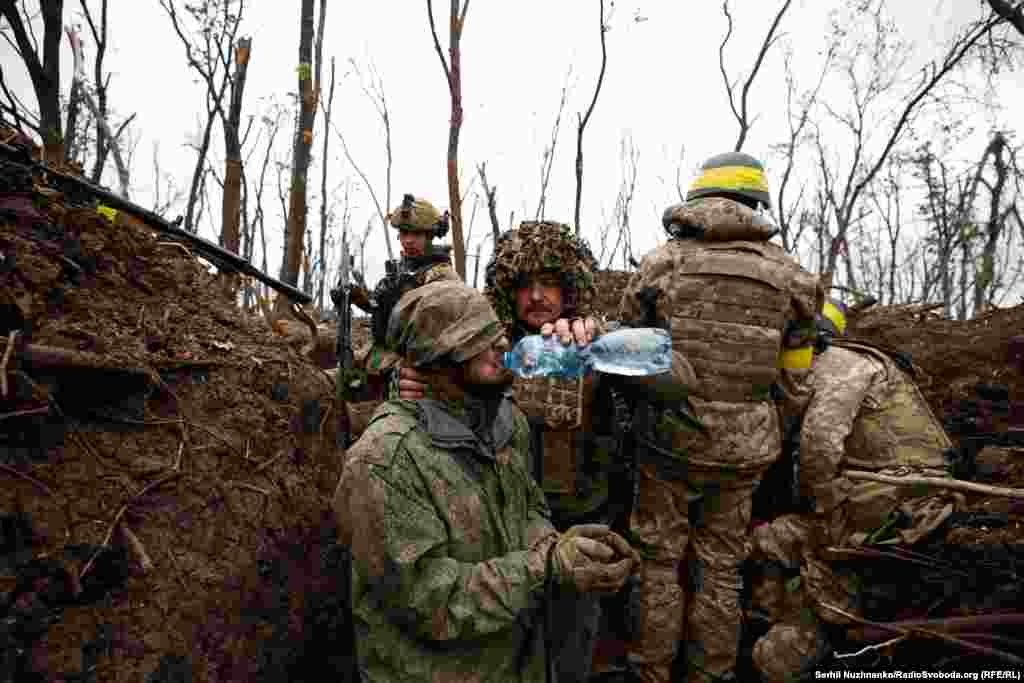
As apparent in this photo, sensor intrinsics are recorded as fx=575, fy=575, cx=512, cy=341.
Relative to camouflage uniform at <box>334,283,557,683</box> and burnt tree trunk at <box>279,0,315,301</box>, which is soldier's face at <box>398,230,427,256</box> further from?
burnt tree trunk at <box>279,0,315,301</box>

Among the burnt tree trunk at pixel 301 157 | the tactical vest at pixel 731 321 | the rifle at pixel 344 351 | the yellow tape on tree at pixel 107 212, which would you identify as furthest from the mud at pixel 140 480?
the burnt tree trunk at pixel 301 157

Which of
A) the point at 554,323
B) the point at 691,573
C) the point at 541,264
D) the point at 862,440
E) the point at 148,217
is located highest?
the point at 148,217

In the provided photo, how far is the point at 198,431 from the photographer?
2.60m

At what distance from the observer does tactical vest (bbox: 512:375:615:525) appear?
2.20 meters

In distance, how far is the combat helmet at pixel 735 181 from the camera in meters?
3.39

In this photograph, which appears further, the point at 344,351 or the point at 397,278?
the point at 397,278

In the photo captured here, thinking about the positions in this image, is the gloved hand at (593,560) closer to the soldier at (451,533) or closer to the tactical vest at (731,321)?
the soldier at (451,533)

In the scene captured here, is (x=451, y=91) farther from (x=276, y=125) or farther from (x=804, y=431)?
(x=276, y=125)

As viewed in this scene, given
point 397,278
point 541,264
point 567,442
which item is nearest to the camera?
point 567,442

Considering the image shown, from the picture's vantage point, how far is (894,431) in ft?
10.4

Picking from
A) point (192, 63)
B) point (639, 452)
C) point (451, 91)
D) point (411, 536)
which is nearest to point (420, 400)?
point (411, 536)

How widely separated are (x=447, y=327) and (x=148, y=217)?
2.31m

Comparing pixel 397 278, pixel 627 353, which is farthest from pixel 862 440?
pixel 397 278

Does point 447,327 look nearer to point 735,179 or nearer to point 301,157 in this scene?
point 735,179
